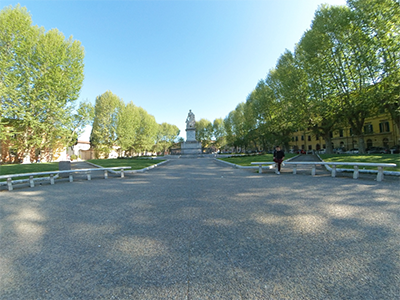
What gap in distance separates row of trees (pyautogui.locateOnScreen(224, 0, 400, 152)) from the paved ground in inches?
765

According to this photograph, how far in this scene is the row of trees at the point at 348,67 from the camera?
17.0 meters

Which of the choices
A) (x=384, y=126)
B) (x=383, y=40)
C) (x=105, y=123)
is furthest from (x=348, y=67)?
(x=105, y=123)

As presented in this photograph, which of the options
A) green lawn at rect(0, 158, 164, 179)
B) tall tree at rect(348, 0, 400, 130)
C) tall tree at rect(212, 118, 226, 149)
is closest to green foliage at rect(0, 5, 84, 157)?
green lawn at rect(0, 158, 164, 179)

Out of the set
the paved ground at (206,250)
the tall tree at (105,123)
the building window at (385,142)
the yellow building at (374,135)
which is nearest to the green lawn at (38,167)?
the paved ground at (206,250)

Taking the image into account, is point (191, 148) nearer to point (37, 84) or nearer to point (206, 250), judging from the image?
point (37, 84)

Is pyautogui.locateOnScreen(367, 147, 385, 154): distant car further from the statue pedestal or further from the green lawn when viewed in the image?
the green lawn

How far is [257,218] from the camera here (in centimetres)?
394

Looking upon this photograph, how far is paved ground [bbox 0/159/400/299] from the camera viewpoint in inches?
78.7

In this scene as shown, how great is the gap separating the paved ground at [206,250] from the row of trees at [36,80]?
23924 millimetres

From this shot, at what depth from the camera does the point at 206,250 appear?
2754mm

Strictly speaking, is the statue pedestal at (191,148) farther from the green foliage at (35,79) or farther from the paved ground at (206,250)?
the paved ground at (206,250)

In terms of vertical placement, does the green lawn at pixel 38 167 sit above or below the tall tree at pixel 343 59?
below

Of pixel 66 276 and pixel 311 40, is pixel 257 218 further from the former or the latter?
pixel 311 40

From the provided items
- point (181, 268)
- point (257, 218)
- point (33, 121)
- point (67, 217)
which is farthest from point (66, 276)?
point (33, 121)
